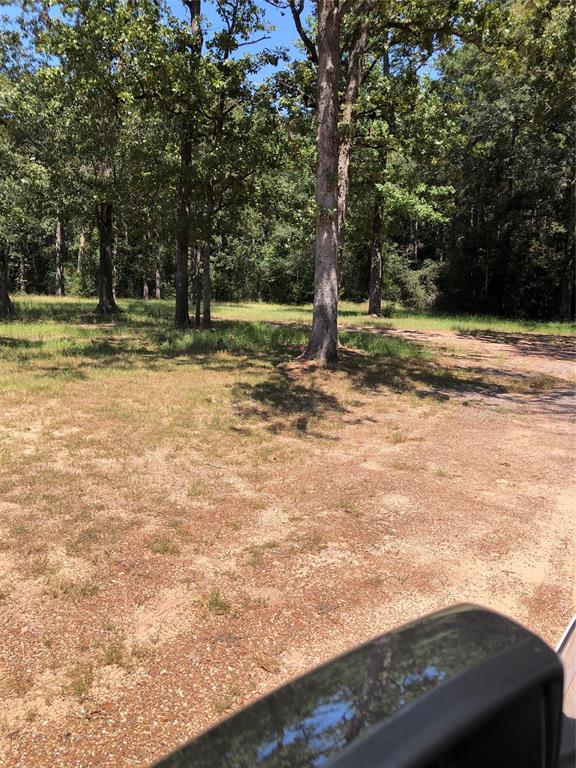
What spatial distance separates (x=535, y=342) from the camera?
17.5 metres

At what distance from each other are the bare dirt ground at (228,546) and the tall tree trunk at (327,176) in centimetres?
362

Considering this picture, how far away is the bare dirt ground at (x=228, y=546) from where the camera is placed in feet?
8.67

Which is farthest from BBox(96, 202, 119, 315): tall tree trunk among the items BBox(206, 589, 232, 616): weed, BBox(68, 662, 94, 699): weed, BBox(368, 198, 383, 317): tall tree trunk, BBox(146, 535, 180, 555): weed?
BBox(68, 662, 94, 699): weed

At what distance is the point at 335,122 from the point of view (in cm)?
1052

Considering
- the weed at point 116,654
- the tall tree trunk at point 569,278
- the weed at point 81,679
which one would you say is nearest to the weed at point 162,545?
the weed at point 116,654

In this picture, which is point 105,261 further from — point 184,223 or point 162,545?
point 162,545

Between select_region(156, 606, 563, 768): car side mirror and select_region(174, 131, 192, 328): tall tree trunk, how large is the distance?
16323 millimetres

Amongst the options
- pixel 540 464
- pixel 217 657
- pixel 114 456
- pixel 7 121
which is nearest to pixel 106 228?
pixel 7 121

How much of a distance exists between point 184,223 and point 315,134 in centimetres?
456

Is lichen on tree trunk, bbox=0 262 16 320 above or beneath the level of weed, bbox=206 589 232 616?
above

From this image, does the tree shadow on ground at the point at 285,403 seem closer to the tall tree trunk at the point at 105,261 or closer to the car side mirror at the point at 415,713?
→ the car side mirror at the point at 415,713

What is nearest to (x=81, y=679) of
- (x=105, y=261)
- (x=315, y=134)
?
(x=315, y=134)

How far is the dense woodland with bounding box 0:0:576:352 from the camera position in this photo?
11531mm

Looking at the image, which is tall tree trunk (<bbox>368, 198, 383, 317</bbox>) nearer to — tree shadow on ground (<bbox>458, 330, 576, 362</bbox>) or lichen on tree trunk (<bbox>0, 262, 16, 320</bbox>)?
tree shadow on ground (<bbox>458, 330, 576, 362</bbox>)
